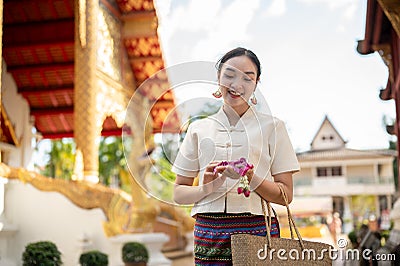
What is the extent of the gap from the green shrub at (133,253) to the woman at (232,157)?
4836 millimetres

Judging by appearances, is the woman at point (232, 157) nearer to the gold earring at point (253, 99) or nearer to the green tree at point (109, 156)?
the gold earring at point (253, 99)

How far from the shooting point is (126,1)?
9.98 m

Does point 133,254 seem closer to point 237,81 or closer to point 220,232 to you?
point 220,232

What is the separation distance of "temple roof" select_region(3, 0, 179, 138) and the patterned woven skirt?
→ 7575mm

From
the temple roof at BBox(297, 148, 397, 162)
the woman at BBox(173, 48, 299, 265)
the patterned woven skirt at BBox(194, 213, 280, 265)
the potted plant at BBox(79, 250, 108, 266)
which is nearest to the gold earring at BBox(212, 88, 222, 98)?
the woman at BBox(173, 48, 299, 265)

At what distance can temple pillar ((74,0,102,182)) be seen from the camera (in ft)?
23.4

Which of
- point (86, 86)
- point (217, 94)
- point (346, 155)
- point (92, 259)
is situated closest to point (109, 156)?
point (346, 155)

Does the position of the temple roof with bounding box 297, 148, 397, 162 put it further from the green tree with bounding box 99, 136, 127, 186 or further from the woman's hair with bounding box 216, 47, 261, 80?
the woman's hair with bounding box 216, 47, 261, 80

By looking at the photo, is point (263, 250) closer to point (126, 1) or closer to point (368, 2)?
point (368, 2)

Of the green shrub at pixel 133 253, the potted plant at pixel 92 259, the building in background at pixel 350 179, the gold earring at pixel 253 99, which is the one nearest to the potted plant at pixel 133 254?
the green shrub at pixel 133 253

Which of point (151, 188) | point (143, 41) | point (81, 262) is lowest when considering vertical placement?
point (81, 262)

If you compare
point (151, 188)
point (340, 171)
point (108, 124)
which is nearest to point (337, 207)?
point (340, 171)

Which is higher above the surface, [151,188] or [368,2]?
[368,2]

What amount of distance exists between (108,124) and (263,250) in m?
11.2
